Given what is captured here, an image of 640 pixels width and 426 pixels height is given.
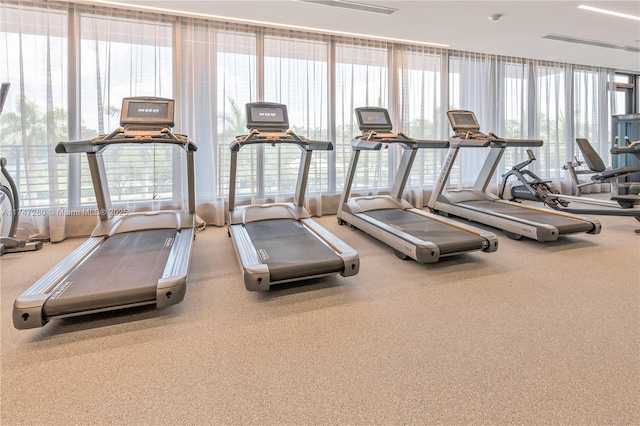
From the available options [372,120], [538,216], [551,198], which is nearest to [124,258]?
[372,120]

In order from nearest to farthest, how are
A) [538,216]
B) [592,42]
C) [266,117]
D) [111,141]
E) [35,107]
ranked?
[111,141]
[266,117]
[35,107]
[538,216]
[592,42]

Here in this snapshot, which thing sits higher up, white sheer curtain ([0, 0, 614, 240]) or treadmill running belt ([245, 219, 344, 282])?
white sheer curtain ([0, 0, 614, 240])

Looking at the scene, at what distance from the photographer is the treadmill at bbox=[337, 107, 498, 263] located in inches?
123

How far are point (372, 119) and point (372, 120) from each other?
2 cm

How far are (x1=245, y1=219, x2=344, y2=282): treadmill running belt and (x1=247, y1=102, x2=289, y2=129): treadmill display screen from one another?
106 cm

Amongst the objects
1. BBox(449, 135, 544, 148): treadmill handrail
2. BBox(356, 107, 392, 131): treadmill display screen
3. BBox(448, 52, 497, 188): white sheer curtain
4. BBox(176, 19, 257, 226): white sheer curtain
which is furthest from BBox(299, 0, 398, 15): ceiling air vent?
BBox(448, 52, 497, 188): white sheer curtain

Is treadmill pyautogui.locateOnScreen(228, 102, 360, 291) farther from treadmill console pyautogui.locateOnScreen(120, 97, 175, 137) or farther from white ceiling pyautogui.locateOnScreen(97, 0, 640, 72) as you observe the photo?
white ceiling pyautogui.locateOnScreen(97, 0, 640, 72)

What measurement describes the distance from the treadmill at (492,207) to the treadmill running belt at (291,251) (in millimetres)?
2295

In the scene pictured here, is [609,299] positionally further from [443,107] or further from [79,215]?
[79,215]

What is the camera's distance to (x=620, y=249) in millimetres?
3562

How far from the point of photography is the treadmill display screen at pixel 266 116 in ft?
12.4

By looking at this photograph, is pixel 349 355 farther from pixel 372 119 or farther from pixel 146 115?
pixel 372 119

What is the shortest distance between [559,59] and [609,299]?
6030 millimetres

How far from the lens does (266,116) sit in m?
3.80
